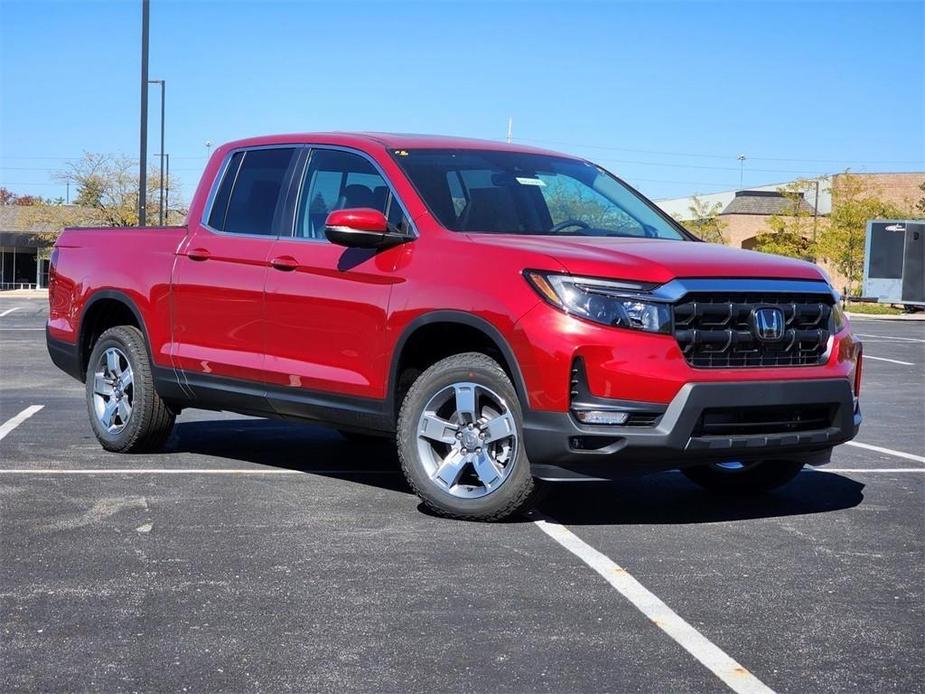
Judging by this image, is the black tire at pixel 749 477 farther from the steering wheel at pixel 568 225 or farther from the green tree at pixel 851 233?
the green tree at pixel 851 233

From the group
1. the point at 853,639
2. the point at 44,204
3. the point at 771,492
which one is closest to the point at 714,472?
the point at 771,492

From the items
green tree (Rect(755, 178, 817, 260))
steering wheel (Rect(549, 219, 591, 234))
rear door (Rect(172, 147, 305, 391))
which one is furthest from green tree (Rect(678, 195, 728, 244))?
steering wheel (Rect(549, 219, 591, 234))

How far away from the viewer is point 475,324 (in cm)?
691

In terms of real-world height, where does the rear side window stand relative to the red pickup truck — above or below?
above

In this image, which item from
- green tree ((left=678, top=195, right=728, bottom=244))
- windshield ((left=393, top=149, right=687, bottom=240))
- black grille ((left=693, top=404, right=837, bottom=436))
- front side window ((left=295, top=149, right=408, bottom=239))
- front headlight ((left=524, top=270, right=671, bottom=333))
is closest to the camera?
Answer: front headlight ((left=524, top=270, right=671, bottom=333))

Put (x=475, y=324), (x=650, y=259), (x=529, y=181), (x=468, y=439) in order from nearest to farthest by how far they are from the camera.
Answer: (x=650, y=259)
(x=475, y=324)
(x=468, y=439)
(x=529, y=181)

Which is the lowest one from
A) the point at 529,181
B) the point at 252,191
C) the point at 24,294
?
the point at 24,294

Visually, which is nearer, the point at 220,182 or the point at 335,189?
the point at 335,189

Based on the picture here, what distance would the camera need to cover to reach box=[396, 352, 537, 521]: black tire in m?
6.82

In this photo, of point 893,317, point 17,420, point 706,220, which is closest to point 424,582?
point 17,420

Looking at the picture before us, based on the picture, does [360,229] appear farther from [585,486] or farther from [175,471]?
[175,471]

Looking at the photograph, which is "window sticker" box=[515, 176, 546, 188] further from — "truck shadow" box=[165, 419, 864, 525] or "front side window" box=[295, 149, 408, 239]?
"truck shadow" box=[165, 419, 864, 525]

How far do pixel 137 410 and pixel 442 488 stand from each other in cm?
289

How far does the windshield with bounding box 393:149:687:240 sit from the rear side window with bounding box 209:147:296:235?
92 cm
